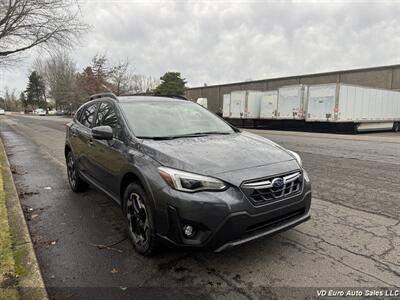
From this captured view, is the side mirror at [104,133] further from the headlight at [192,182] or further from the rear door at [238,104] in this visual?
the rear door at [238,104]

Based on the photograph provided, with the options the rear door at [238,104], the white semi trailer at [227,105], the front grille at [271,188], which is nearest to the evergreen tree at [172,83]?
the white semi trailer at [227,105]

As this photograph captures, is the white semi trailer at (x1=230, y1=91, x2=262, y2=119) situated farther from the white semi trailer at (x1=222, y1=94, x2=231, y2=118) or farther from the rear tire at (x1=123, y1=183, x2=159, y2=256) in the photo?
the rear tire at (x1=123, y1=183, x2=159, y2=256)

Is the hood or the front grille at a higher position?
the hood

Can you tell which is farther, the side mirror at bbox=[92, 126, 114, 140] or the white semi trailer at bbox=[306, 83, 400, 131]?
the white semi trailer at bbox=[306, 83, 400, 131]

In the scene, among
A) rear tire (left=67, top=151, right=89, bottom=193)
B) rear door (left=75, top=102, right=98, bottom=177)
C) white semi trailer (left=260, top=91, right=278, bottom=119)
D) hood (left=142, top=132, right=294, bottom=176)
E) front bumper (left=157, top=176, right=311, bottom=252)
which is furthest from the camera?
white semi trailer (left=260, top=91, right=278, bottom=119)

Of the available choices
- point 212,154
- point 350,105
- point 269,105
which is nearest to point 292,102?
point 269,105

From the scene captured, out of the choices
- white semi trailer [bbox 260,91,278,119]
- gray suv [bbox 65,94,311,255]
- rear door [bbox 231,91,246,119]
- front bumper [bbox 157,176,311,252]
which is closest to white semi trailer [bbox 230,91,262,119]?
rear door [bbox 231,91,246,119]

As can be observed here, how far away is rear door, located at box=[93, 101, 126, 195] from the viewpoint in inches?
144

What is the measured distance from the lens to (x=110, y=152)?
12.7 feet

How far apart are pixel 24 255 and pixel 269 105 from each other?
79.0 feet

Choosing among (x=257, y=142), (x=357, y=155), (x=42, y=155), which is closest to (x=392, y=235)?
(x=257, y=142)

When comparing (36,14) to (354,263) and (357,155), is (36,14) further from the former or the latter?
(354,263)

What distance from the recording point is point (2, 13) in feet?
51.9

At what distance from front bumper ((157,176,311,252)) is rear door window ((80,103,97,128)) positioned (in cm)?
287
